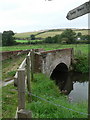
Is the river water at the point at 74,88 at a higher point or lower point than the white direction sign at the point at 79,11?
lower

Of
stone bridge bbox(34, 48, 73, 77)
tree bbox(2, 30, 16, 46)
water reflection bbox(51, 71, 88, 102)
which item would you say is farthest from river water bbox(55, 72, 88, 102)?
tree bbox(2, 30, 16, 46)

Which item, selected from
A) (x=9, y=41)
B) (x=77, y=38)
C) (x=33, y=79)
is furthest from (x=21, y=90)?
(x=77, y=38)

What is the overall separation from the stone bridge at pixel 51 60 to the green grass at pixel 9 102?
4.29 meters

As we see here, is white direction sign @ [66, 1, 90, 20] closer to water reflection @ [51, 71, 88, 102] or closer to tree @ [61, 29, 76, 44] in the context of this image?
water reflection @ [51, 71, 88, 102]

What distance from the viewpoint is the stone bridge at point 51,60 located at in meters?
10.3

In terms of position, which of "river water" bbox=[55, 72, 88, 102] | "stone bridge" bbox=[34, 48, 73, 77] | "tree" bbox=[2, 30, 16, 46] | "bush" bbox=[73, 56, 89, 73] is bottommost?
"river water" bbox=[55, 72, 88, 102]

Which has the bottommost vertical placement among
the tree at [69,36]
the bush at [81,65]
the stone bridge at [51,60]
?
the bush at [81,65]

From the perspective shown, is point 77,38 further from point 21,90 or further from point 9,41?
point 21,90

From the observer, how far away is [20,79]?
2.85 meters

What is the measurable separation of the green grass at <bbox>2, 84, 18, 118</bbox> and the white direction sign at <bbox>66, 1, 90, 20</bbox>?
238 cm

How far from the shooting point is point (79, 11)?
8.84 ft

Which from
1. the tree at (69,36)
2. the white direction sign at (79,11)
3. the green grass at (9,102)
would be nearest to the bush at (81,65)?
the tree at (69,36)

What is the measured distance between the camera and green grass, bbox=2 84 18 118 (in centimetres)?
399

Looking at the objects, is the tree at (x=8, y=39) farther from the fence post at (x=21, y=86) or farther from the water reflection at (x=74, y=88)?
the fence post at (x=21, y=86)
